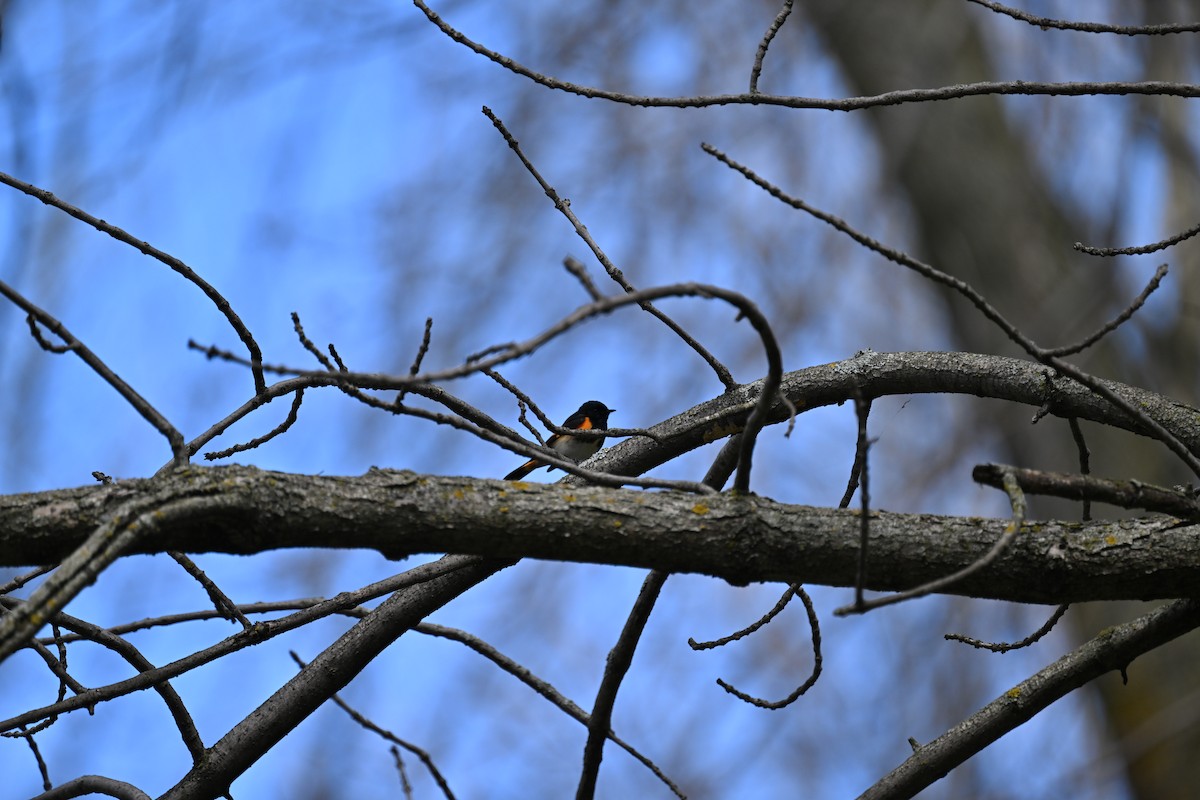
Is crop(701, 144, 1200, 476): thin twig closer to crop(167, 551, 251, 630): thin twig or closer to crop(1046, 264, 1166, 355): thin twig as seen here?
crop(1046, 264, 1166, 355): thin twig

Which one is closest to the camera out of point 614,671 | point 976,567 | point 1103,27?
point 976,567

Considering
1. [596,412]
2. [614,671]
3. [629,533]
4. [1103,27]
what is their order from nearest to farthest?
[629,533], [1103,27], [614,671], [596,412]

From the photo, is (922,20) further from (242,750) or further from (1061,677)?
(242,750)

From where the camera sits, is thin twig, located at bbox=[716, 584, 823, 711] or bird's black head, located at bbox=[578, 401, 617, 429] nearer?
thin twig, located at bbox=[716, 584, 823, 711]

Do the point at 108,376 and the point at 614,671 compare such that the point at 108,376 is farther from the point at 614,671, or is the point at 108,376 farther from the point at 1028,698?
the point at 1028,698

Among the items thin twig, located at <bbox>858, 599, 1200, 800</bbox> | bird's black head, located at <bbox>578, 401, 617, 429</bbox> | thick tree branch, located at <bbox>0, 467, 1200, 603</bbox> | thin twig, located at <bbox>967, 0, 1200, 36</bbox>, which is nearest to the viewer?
thick tree branch, located at <bbox>0, 467, 1200, 603</bbox>

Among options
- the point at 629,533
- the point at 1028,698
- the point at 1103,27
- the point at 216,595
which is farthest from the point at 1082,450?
the point at 216,595

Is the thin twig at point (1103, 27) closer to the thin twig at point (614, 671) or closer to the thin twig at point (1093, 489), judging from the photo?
the thin twig at point (1093, 489)

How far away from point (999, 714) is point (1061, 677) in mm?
147

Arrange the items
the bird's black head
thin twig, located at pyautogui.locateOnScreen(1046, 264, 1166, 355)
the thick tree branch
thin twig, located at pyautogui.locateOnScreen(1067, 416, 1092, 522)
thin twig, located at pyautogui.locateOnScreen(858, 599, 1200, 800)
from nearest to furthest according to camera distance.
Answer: the thick tree branch
thin twig, located at pyautogui.locateOnScreen(1046, 264, 1166, 355)
thin twig, located at pyautogui.locateOnScreen(858, 599, 1200, 800)
thin twig, located at pyautogui.locateOnScreen(1067, 416, 1092, 522)
the bird's black head

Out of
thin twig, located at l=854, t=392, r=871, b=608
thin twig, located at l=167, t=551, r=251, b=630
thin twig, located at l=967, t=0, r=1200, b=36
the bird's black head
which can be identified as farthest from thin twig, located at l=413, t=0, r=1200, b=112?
the bird's black head

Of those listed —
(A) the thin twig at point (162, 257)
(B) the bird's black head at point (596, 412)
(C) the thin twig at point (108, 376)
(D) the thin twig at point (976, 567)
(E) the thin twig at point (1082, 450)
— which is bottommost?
(D) the thin twig at point (976, 567)

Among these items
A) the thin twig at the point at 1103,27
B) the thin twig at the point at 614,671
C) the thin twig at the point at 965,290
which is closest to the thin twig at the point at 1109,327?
the thin twig at the point at 965,290

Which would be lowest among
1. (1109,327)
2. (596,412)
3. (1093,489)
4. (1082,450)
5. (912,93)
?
(1093,489)
